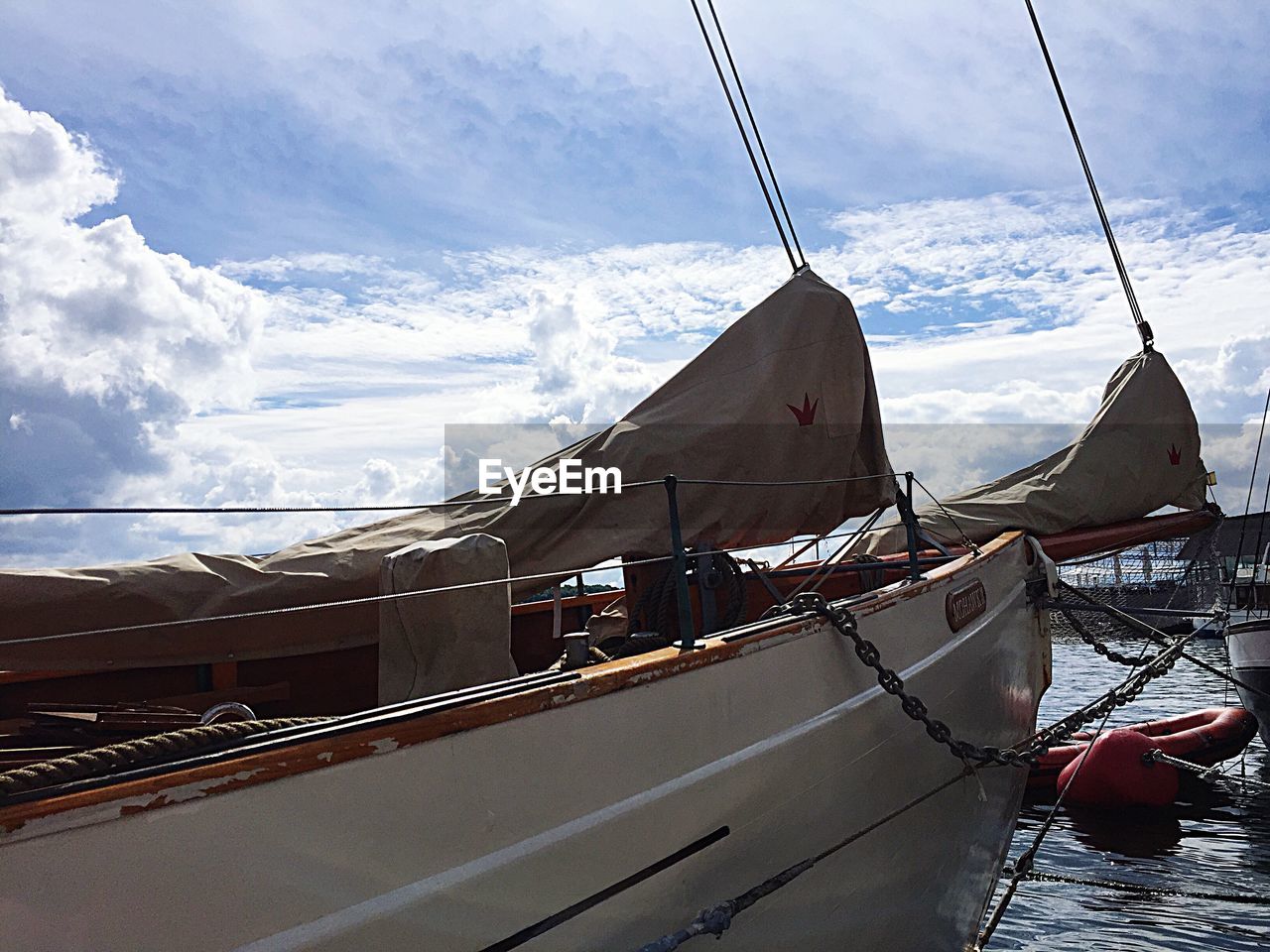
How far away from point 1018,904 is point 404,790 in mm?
8387

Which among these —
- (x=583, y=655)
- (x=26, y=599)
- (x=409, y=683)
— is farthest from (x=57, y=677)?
(x=583, y=655)

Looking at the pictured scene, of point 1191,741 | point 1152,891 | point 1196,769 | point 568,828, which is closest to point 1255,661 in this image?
point 1191,741

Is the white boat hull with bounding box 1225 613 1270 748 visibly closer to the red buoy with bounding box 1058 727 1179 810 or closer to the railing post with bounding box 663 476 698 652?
the red buoy with bounding box 1058 727 1179 810

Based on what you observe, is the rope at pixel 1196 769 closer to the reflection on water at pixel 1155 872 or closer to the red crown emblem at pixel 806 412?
the reflection on water at pixel 1155 872

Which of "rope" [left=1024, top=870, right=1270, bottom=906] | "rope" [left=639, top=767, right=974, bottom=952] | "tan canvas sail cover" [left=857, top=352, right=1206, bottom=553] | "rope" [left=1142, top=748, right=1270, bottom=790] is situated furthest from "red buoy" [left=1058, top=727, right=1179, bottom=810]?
"rope" [left=639, top=767, right=974, bottom=952]

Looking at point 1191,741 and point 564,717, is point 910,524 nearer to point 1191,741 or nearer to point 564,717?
point 564,717

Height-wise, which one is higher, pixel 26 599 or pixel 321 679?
pixel 26 599

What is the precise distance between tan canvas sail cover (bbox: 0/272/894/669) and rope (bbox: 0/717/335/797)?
705 millimetres

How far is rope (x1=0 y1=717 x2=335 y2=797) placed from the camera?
209 centimetres

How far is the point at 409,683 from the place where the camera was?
390 centimetres

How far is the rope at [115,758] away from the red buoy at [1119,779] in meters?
11.3

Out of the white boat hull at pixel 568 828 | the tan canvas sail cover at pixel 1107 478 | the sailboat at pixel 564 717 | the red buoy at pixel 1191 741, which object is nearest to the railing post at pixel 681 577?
the sailboat at pixel 564 717

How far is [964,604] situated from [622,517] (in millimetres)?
2263

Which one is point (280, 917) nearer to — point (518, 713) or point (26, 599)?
point (518, 713)
